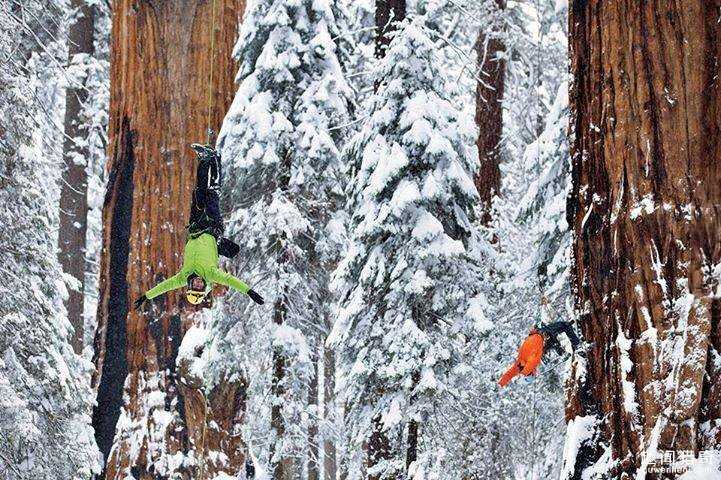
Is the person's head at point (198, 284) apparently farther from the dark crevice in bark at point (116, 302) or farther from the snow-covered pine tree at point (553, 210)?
the snow-covered pine tree at point (553, 210)

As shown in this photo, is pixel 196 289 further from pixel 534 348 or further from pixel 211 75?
pixel 534 348

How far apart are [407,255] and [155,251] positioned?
4962 millimetres

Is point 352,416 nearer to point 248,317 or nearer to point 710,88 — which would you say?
point 248,317

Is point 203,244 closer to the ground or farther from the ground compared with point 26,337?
closer to the ground

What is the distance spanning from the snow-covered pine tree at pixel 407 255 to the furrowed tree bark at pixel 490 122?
10.7 feet

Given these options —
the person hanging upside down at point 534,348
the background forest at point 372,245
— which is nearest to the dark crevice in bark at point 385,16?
the background forest at point 372,245

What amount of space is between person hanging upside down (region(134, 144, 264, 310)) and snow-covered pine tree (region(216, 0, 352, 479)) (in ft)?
21.4

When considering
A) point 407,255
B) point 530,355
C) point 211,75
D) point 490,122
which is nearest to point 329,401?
point 490,122

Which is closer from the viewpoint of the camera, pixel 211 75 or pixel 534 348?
pixel 534 348

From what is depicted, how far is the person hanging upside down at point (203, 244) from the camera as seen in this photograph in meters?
5.43

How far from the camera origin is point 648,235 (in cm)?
235

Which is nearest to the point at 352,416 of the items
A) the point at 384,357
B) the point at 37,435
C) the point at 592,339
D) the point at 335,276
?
the point at 384,357

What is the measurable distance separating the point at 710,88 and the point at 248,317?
36.0ft

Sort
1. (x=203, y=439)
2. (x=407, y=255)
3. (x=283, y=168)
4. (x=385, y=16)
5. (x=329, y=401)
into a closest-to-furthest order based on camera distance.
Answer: (x=203, y=439) → (x=407, y=255) → (x=385, y=16) → (x=283, y=168) → (x=329, y=401)
